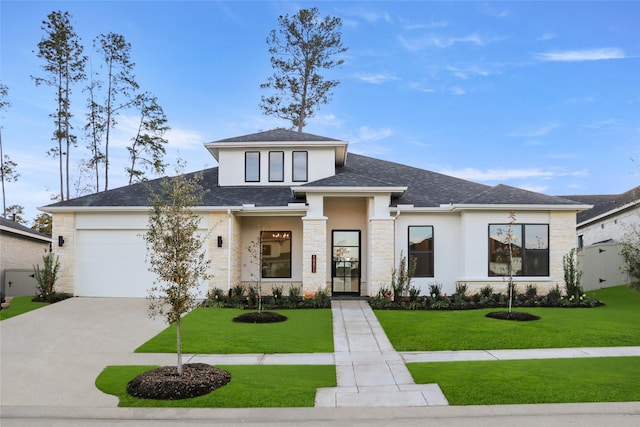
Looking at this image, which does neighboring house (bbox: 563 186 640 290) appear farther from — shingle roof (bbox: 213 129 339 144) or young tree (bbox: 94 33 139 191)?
young tree (bbox: 94 33 139 191)

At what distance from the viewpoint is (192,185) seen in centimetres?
870

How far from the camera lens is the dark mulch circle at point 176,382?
7.45 meters

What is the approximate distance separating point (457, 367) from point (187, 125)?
63.3 ft

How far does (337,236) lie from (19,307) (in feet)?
37.2

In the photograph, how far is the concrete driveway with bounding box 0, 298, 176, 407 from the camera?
7.87 metres

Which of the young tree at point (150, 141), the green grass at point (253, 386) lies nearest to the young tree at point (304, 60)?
the young tree at point (150, 141)

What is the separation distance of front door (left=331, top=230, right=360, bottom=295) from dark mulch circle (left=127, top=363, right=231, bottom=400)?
33.4ft

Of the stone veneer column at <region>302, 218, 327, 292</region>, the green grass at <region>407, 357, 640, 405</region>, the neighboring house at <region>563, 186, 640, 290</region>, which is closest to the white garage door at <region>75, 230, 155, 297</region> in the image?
the stone veneer column at <region>302, 218, 327, 292</region>

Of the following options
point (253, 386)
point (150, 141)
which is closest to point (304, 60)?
point (150, 141)

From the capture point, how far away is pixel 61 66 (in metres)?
27.6

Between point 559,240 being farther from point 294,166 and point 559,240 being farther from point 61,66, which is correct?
point 61,66

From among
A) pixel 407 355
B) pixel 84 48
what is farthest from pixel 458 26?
pixel 84 48

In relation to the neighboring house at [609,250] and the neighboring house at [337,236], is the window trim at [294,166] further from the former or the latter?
the neighboring house at [609,250]

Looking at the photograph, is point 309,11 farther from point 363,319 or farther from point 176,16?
point 363,319
